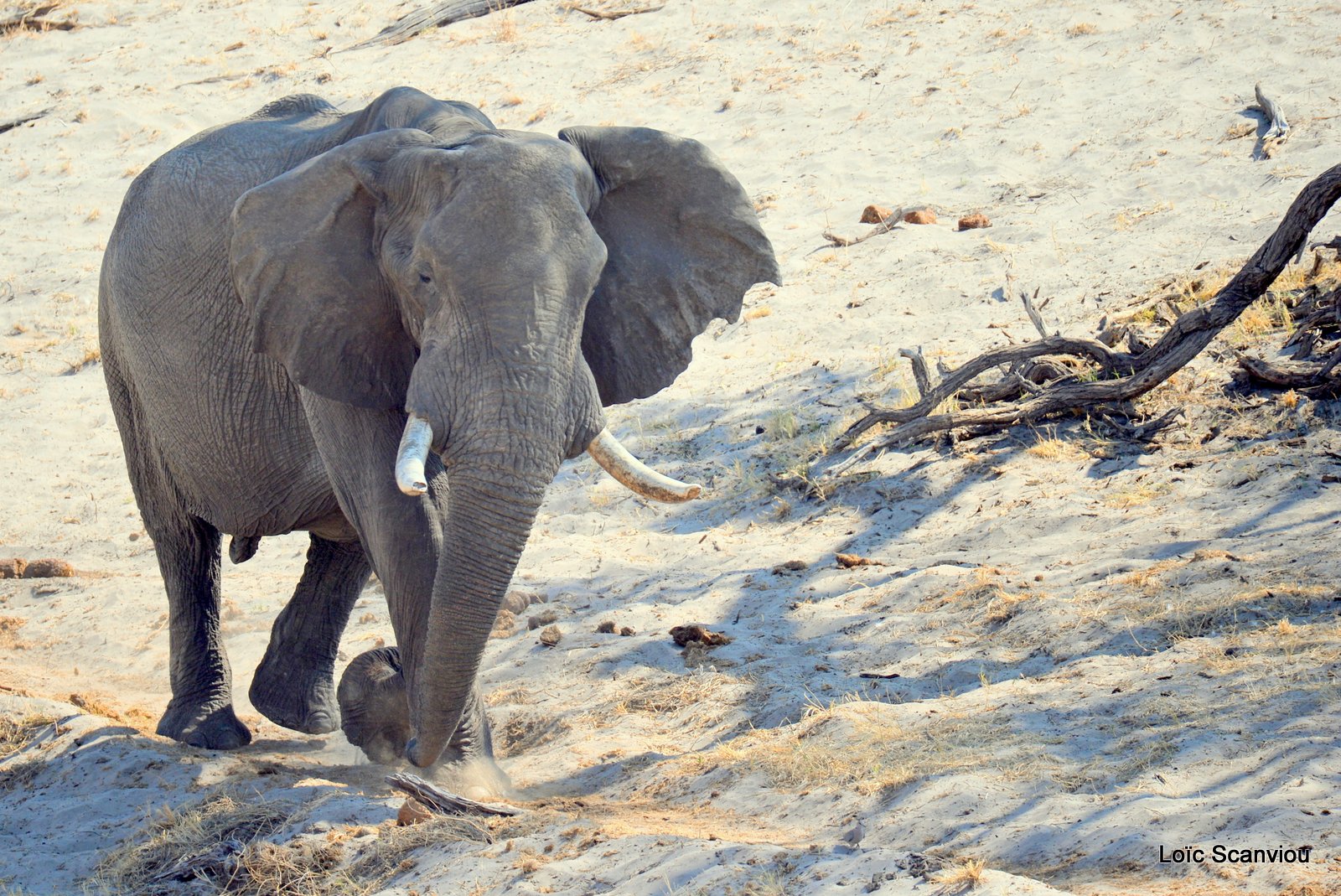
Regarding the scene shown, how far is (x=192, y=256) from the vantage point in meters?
5.82

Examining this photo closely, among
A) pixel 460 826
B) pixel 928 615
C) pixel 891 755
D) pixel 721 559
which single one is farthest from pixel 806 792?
pixel 721 559

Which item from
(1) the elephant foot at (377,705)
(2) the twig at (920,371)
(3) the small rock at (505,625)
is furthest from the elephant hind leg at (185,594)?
(2) the twig at (920,371)

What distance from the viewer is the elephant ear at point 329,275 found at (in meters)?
4.62

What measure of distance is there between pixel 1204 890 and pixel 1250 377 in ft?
15.4

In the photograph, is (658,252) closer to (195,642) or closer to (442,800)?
(442,800)

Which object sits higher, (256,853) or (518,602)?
(256,853)

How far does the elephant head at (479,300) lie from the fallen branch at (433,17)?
494 inches

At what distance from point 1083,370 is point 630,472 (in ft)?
13.1

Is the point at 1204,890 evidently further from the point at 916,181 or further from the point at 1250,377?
the point at 916,181

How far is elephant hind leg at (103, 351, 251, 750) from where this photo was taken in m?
6.48

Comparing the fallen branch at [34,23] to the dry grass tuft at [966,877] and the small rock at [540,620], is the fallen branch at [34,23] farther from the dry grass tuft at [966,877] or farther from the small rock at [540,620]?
the dry grass tuft at [966,877]

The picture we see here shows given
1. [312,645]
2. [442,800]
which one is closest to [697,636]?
[312,645]

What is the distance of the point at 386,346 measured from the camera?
476 cm

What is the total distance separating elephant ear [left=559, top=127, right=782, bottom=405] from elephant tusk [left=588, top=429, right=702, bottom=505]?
0.43m
